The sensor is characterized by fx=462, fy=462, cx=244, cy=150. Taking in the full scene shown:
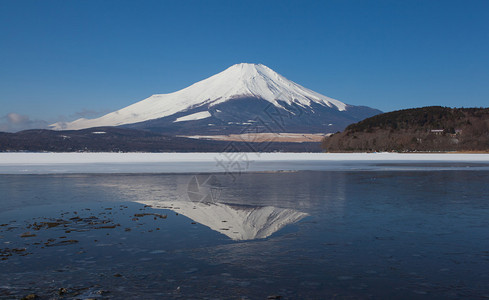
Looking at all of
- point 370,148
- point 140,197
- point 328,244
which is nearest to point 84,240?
point 328,244

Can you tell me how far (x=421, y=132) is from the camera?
112 metres

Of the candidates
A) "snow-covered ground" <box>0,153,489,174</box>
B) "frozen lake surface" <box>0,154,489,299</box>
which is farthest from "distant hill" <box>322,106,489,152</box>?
"frozen lake surface" <box>0,154,489,299</box>

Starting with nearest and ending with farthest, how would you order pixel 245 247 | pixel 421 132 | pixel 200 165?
pixel 245 247 → pixel 200 165 → pixel 421 132

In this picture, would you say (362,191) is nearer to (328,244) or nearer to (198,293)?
(328,244)

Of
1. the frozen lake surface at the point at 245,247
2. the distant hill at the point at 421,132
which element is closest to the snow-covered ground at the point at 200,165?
the frozen lake surface at the point at 245,247

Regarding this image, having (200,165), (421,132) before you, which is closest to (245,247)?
(200,165)

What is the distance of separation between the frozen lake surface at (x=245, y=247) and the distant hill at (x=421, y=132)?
89713mm

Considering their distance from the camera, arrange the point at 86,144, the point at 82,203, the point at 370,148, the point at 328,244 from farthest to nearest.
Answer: the point at 86,144, the point at 370,148, the point at 82,203, the point at 328,244

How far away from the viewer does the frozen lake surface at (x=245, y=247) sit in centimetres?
660

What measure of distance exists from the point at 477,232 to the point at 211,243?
19.7 ft

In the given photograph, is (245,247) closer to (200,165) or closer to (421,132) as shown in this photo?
(200,165)

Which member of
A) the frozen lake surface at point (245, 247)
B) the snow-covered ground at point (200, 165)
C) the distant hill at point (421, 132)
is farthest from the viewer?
the distant hill at point (421, 132)

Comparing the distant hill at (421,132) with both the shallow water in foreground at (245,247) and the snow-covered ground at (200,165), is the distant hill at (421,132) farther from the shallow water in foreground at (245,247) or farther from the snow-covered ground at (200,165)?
the shallow water in foreground at (245,247)

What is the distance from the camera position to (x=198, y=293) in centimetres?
638
